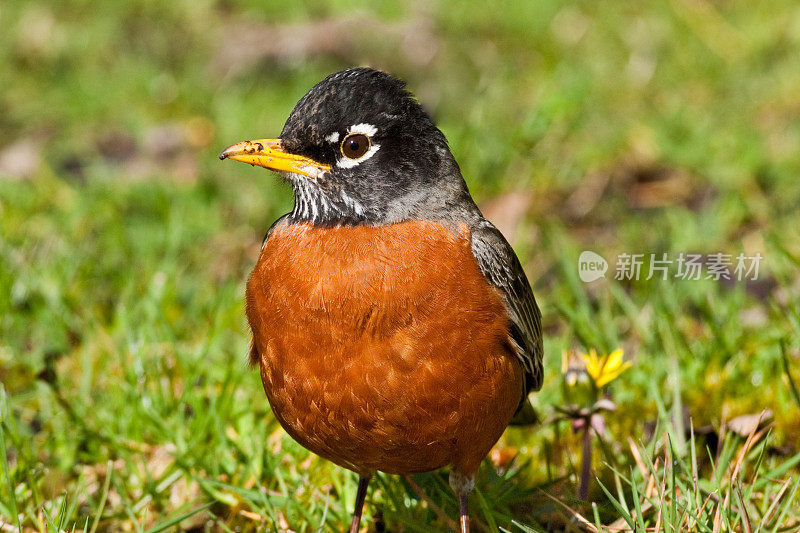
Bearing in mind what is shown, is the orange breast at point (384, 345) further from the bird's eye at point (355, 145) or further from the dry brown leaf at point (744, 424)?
the dry brown leaf at point (744, 424)

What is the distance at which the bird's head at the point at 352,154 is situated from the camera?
11.0ft

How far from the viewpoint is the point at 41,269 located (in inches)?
203

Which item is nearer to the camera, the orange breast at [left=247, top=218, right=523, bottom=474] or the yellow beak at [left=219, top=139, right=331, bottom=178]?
the orange breast at [left=247, top=218, right=523, bottom=474]

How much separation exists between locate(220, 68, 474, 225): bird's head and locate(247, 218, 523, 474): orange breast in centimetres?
9

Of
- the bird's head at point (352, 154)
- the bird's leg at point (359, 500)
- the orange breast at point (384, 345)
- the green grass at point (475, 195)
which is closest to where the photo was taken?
the orange breast at point (384, 345)

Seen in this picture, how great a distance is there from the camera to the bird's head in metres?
3.34

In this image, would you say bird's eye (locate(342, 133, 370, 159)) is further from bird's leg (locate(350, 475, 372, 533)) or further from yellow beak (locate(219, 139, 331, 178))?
bird's leg (locate(350, 475, 372, 533))

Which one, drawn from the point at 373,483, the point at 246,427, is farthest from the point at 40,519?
the point at 373,483

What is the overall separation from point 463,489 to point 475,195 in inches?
118

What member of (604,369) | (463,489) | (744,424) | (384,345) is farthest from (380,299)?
(744,424)

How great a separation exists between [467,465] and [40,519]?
158 centimetres

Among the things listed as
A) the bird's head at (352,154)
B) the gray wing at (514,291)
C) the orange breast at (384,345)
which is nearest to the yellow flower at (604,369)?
the gray wing at (514,291)

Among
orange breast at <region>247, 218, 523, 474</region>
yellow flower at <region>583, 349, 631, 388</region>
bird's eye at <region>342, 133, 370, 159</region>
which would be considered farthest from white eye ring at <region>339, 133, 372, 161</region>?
yellow flower at <region>583, 349, 631, 388</region>

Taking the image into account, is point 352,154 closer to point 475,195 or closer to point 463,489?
point 463,489
